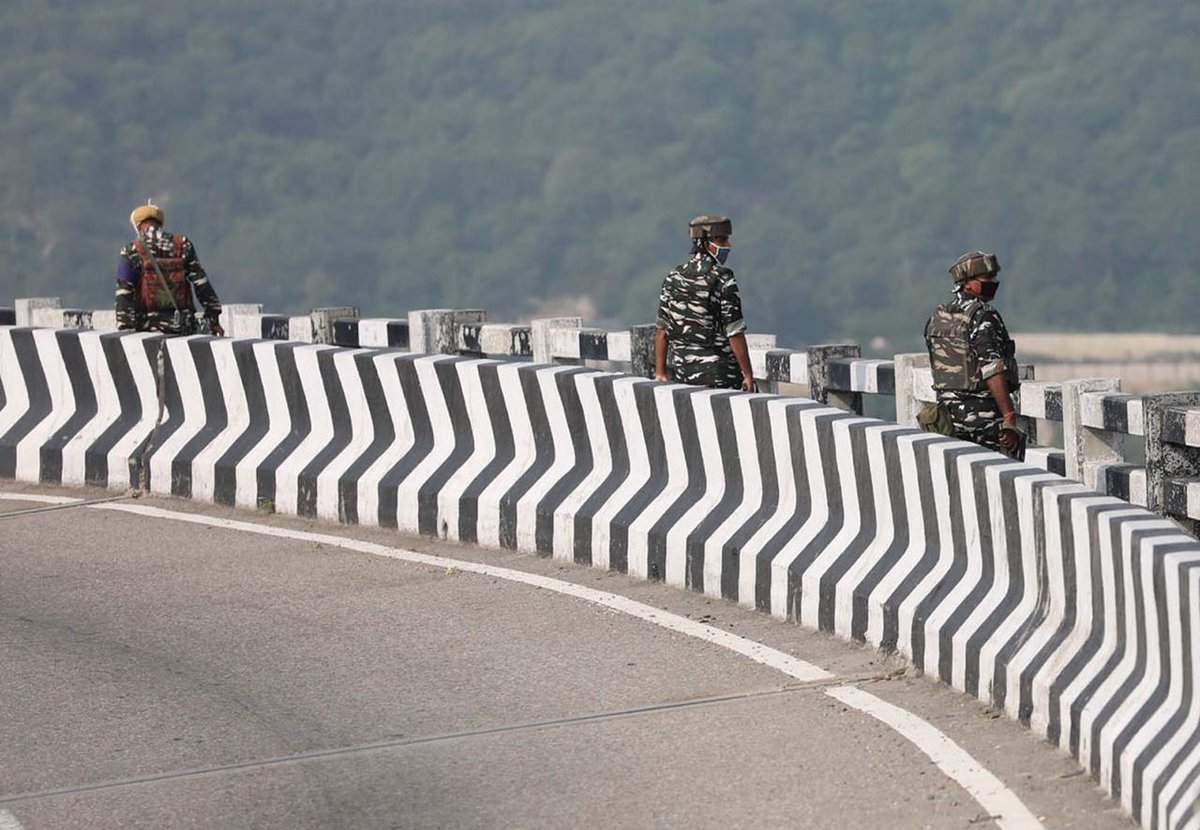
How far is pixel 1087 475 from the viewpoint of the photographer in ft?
31.4

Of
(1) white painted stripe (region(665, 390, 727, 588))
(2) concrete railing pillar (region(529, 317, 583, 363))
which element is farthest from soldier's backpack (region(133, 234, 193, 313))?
(1) white painted stripe (region(665, 390, 727, 588))

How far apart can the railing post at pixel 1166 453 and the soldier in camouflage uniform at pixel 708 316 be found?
3.68 m

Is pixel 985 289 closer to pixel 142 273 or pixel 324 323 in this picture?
pixel 142 273

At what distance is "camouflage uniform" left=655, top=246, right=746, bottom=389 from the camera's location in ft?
40.2

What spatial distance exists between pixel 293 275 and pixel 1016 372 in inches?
5756

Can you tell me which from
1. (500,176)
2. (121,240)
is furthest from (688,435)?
(500,176)

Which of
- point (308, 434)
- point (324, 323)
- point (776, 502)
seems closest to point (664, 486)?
point (776, 502)

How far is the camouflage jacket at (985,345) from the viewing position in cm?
1012

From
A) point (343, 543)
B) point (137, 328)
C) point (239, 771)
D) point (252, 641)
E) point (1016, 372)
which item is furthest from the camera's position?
point (137, 328)

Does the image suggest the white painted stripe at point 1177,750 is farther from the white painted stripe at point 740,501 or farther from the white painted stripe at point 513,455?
the white painted stripe at point 513,455

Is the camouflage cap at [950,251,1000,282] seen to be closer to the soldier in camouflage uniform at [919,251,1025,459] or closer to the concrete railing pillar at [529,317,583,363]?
the soldier in camouflage uniform at [919,251,1025,459]

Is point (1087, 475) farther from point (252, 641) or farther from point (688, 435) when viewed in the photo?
point (252, 641)

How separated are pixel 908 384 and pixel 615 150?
16633 cm

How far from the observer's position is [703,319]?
40.4 feet
